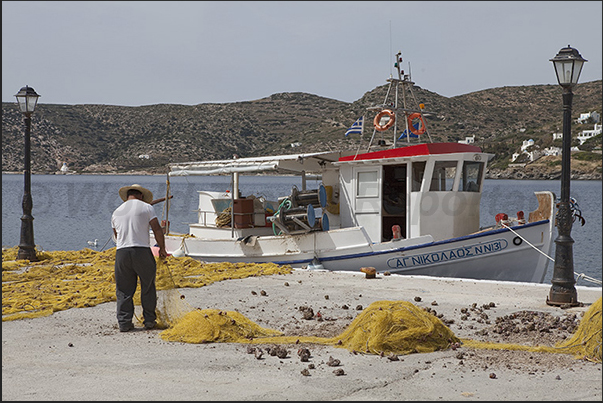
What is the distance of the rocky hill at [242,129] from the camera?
356 feet

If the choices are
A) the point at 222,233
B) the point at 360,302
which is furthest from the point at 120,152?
the point at 360,302

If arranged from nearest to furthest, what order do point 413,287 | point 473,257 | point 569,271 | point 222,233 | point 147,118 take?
point 569,271, point 413,287, point 473,257, point 222,233, point 147,118

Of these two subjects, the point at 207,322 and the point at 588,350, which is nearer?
the point at 588,350

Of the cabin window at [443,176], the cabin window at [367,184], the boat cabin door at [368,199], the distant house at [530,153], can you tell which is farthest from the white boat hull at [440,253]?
the distant house at [530,153]

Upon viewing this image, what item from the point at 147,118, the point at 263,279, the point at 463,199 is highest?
the point at 147,118

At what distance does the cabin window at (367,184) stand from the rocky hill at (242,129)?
82528 millimetres

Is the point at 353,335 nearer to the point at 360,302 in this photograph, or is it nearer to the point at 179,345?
the point at 179,345

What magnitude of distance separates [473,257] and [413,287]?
107 inches

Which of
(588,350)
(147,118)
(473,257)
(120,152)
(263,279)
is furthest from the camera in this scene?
(147,118)

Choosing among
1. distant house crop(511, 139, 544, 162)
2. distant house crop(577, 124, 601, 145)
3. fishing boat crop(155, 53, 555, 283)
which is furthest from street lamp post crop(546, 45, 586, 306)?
distant house crop(577, 124, 601, 145)

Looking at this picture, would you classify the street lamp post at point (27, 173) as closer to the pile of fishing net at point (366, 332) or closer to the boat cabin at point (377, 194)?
the boat cabin at point (377, 194)

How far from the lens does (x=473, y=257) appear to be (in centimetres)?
1348

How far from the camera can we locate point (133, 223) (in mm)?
7684

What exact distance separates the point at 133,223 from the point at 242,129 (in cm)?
11446
